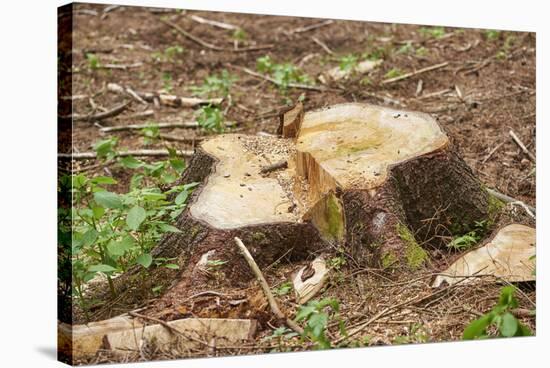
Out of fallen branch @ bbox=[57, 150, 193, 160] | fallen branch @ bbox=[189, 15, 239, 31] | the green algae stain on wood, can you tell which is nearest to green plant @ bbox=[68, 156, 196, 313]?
the green algae stain on wood

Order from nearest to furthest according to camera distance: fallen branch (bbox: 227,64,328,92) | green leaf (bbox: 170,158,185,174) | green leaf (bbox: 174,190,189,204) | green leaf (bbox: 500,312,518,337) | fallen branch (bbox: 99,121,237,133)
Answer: green leaf (bbox: 500,312,518,337) < green leaf (bbox: 174,190,189,204) < green leaf (bbox: 170,158,185,174) < fallen branch (bbox: 99,121,237,133) < fallen branch (bbox: 227,64,328,92)

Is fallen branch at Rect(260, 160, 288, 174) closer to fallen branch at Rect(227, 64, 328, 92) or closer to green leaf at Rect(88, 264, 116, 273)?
green leaf at Rect(88, 264, 116, 273)

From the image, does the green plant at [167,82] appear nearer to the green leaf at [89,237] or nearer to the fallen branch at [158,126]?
the fallen branch at [158,126]

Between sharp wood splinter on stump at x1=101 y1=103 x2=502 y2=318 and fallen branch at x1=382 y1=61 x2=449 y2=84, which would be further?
fallen branch at x1=382 y1=61 x2=449 y2=84

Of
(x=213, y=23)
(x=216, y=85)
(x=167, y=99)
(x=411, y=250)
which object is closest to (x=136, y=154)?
(x=167, y=99)

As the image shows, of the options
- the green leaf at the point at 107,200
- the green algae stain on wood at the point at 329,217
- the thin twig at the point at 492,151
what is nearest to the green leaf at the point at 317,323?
the green algae stain on wood at the point at 329,217
